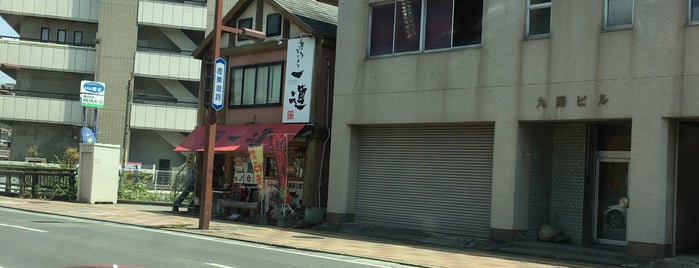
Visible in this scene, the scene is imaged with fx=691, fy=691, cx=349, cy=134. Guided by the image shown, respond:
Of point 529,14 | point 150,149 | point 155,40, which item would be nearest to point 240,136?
point 529,14

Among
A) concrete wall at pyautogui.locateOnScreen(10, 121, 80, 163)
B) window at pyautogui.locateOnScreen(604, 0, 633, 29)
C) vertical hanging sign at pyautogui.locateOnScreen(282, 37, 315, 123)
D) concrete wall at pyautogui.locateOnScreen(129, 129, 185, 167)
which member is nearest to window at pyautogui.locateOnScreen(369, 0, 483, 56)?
vertical hanging sign at pyautogui.locateOnScreen(282, 37, 315, 123)

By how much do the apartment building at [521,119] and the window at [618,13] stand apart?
0.10 ft

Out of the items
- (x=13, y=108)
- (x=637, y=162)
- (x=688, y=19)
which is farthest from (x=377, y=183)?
(x=13, y=108)

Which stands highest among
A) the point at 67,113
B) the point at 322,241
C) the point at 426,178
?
the point at 67,113

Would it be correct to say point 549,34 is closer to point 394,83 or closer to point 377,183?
point 394,83

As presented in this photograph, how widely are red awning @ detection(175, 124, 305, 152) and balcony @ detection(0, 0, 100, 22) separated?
25764mm

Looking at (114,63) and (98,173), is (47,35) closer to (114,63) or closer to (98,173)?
(114,63)

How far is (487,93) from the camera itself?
17109 millimetres

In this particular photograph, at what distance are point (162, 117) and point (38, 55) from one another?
9.11m

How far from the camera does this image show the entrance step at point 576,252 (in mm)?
14031

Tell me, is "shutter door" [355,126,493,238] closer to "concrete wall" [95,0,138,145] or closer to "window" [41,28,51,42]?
"concrete wall" [95,0,138,145]

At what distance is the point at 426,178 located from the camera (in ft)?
61.6

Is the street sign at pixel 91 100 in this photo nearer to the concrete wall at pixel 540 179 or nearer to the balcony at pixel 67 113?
the balcony at pixel 67 113

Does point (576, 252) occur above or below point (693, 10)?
below
